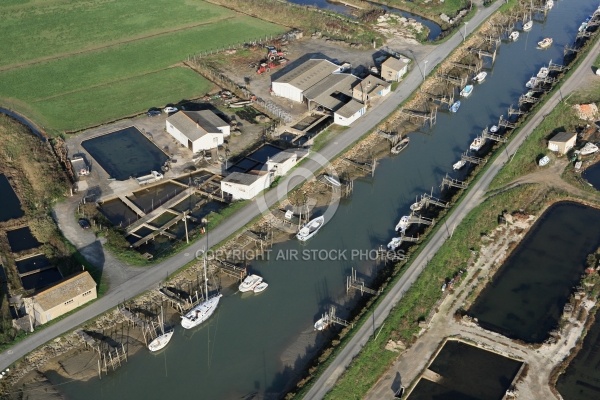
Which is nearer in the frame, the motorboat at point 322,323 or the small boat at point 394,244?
the motorboat at point 322,323

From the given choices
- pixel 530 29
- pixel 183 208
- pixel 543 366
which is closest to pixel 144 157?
pixel 183 208

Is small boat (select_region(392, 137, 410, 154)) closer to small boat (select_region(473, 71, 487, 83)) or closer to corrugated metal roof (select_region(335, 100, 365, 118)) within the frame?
corrugated metal roof (select_region(335, 100, 365, 118))

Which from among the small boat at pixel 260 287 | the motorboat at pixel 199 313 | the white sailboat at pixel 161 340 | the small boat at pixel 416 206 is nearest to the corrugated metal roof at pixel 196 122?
the small boat at pixel 260 287

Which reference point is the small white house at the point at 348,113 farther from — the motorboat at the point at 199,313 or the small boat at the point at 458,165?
the motorboat at the point at 199,313

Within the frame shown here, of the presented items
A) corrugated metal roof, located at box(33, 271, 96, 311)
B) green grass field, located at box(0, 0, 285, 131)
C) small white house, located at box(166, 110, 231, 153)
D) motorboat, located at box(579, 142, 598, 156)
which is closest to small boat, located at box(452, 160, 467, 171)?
motorboat, located at box(579, 142, 598, 156)

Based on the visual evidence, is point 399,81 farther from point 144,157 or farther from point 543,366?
point 543,366
